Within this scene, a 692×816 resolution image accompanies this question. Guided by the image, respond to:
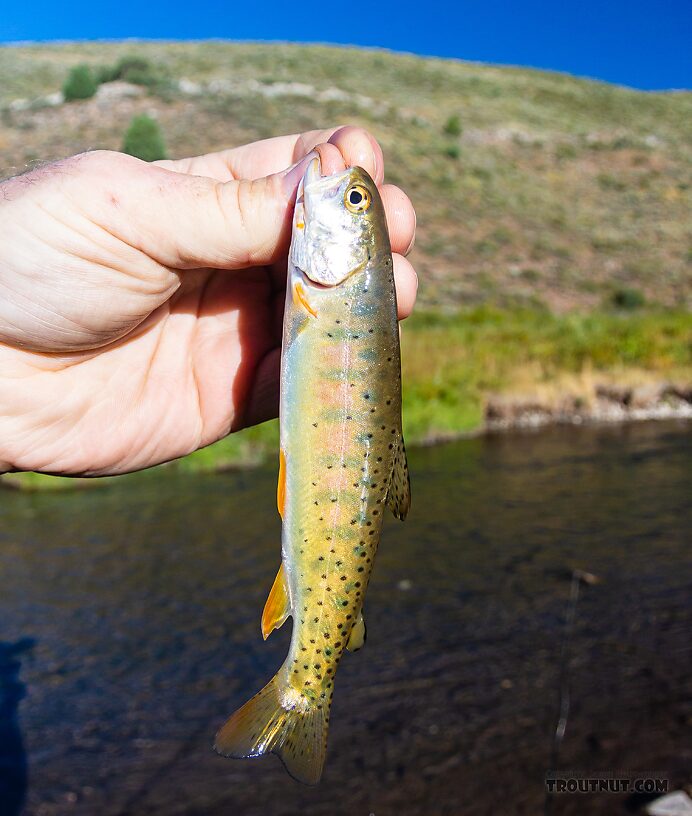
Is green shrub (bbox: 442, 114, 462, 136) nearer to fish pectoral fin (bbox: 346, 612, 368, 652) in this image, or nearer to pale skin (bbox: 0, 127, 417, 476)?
pale skin (bbox: 0, 127, 417, 476)

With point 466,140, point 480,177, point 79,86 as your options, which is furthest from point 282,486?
point 466,140

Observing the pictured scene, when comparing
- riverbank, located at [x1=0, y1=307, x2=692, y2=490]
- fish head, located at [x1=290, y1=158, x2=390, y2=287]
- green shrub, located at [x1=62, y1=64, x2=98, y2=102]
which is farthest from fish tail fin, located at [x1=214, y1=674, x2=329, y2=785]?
green shrub, located at [x1=62, y1=64, x2=98, y2=102]

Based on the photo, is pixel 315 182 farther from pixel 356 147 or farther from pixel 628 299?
pixel 628 299

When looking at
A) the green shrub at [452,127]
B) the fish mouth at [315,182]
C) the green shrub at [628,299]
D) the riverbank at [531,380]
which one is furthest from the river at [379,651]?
the green shrub at [452,127]

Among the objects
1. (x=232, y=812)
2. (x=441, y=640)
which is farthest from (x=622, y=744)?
(x=232, y=812)

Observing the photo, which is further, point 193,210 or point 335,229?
point 193,210

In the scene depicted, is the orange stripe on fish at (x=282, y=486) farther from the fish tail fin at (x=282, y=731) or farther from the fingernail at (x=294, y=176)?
the fingernail at (x=294, y=176)
